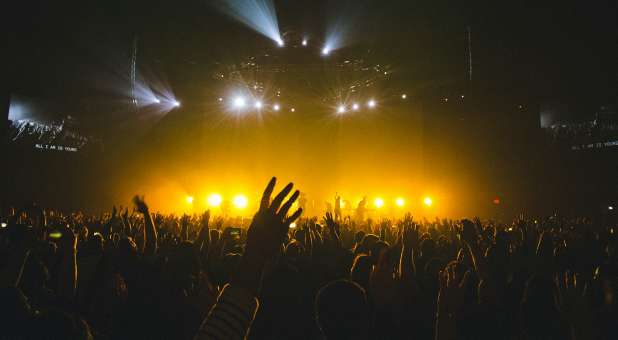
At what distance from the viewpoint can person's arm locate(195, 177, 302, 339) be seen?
1.30 m

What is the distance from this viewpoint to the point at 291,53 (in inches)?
529

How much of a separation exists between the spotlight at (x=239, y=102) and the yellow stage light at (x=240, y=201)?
5.86 meters

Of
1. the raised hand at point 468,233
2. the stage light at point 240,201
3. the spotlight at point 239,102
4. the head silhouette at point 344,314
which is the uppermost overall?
the spotlight at point 239,102

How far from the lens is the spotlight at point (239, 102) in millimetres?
19047

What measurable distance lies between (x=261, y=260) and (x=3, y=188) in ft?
57.8

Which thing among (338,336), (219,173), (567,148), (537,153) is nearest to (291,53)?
(219,173)

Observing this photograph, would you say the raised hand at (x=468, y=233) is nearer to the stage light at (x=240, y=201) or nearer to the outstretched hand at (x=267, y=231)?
the outstretched hand at (x=267, y=231)

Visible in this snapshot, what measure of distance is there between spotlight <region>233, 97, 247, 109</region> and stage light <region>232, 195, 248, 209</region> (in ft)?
19.2

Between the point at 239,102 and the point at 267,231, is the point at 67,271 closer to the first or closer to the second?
the point at 267,231

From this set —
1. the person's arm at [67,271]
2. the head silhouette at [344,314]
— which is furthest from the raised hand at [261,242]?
the person's arm at [67,271]

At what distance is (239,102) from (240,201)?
6554mm

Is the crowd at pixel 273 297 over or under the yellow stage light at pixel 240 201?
under

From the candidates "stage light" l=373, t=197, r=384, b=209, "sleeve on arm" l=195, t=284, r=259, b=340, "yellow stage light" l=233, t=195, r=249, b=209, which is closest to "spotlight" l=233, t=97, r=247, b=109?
"yellow stage light" l=233, t=195, r=249, b=209

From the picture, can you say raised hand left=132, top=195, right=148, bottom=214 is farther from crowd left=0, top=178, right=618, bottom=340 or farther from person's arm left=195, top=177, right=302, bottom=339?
person's arm left=195, top=177, right=302, bottom=339
